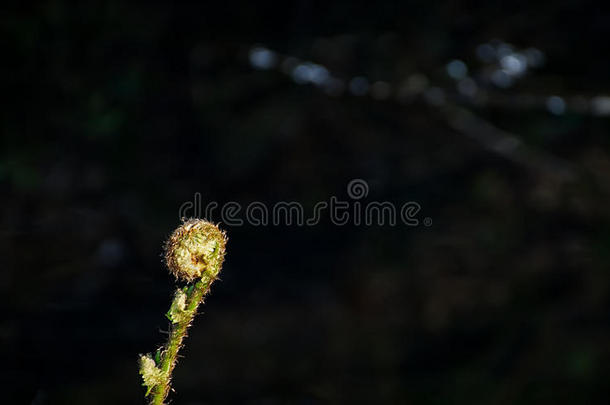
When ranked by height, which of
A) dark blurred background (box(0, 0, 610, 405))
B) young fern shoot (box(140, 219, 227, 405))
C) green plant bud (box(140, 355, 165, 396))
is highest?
dark blurred background (box(0, 0, 610, 405))

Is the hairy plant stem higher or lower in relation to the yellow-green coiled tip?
lower

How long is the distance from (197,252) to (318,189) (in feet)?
8.86

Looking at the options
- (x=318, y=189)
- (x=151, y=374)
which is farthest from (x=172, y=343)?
(x=318, y=189)

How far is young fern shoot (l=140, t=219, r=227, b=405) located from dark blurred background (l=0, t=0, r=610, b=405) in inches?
53.9

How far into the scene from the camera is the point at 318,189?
11.2 ft

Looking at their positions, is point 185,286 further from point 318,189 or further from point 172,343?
point 318,189

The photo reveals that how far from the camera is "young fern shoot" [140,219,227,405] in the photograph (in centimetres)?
67

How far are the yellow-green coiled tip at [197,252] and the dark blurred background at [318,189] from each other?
1369mm

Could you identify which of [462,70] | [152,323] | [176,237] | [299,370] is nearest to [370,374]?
[299,370]

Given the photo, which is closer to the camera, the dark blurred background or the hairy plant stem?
the hairy plant stem

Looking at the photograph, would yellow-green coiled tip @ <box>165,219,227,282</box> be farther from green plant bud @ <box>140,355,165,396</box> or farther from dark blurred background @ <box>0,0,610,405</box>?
dark blurred background @ <box>0,0,610,405</box>

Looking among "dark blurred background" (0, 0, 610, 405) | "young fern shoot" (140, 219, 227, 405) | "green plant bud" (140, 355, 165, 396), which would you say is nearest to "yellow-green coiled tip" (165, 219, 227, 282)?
"young fern shoot" (140, 219, 227, 405)

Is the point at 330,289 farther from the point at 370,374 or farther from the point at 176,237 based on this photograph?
the point at 176,237

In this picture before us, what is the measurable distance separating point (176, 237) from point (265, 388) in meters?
1.87
